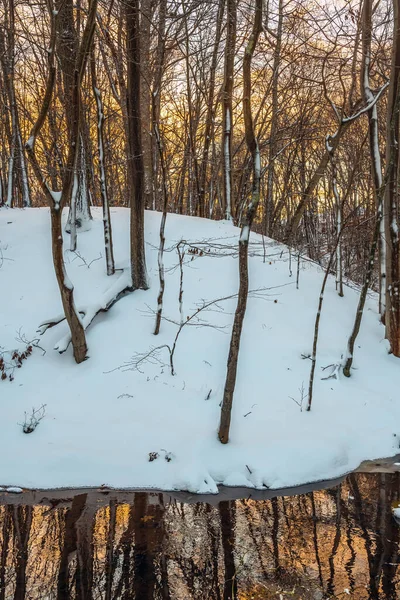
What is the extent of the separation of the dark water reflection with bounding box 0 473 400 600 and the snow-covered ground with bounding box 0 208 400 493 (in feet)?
1.74

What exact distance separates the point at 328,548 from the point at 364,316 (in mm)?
6298

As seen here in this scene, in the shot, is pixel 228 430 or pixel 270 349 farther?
pixel 270 349

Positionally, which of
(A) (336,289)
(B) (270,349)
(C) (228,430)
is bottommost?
(C) (228,430)

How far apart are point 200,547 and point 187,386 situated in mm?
3055

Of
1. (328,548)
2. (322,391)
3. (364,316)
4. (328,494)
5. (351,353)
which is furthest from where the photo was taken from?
(364,316)

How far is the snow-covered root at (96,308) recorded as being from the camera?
843cm

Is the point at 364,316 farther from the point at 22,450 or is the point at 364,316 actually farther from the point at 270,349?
the point at 22,450

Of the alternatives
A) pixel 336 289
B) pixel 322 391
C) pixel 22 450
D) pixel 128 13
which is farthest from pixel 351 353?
pixel 128 13

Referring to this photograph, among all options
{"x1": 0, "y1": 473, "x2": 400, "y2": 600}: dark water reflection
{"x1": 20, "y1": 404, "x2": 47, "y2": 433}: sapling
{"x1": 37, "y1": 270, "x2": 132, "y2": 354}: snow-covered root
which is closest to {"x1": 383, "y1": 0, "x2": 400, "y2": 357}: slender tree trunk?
{"x1": 0, "y1": 473, "x2": 400, "y2": 600}: dark water reflection

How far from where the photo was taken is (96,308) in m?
9.02

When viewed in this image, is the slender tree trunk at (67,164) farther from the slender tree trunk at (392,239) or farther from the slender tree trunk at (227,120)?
the slender tree trunk at (227,120)

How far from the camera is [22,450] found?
6.61 metres

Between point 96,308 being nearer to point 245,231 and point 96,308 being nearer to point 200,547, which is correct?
point 245,231

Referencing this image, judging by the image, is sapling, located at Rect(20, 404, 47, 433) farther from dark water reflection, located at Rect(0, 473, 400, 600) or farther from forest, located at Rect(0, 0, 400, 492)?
dark water reflection, located at Rect(0, 473, 400, 600)
